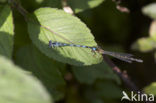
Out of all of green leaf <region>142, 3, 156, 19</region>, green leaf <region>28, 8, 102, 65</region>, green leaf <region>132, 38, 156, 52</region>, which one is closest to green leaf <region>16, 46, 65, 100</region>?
green leaf <region>28, 8, 102, 65</region>

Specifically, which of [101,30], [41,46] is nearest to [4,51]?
[41,46]

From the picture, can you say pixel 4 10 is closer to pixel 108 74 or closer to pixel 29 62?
pixel 29 62

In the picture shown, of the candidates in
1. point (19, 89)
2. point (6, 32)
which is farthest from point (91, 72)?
point (19, 89)

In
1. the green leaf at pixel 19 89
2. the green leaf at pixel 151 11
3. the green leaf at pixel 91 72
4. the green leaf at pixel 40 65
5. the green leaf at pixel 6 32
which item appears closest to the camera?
the green leaf at pixel 19 89

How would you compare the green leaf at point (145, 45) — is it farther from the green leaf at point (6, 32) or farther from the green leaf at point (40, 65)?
the green leaf at point (6, 32)

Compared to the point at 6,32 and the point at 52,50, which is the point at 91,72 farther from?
the point at 6,32

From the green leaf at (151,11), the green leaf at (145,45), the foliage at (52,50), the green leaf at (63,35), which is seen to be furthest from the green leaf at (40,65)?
the green leaf at (151,11)
